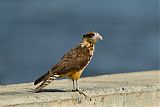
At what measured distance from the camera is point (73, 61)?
12.2 meters

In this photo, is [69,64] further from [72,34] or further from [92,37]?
[72,34]

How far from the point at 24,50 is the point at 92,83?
71.5 feet

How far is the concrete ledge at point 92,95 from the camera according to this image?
37.6 feet

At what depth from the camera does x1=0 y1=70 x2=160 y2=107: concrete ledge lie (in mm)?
11469

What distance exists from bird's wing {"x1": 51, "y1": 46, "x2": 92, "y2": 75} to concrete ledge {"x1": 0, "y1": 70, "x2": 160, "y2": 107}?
312 mm

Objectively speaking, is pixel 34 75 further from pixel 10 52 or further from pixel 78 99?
pixel 78 99

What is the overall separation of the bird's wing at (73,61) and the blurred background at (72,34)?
14812 mm

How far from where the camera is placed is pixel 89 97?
11852mm

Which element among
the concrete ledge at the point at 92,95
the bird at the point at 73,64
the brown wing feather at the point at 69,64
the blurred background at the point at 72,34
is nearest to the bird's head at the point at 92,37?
the bird at the point at 73,64

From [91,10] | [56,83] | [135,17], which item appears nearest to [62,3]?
[91,10]

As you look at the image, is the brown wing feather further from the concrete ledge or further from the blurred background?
the blurred background

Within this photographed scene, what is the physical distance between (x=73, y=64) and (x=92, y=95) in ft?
1.89

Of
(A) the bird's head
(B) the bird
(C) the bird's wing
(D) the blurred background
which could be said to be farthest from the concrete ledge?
(D) the blurred background

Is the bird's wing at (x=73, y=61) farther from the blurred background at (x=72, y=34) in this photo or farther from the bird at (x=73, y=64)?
the blurred background at (x=72, y=34)
